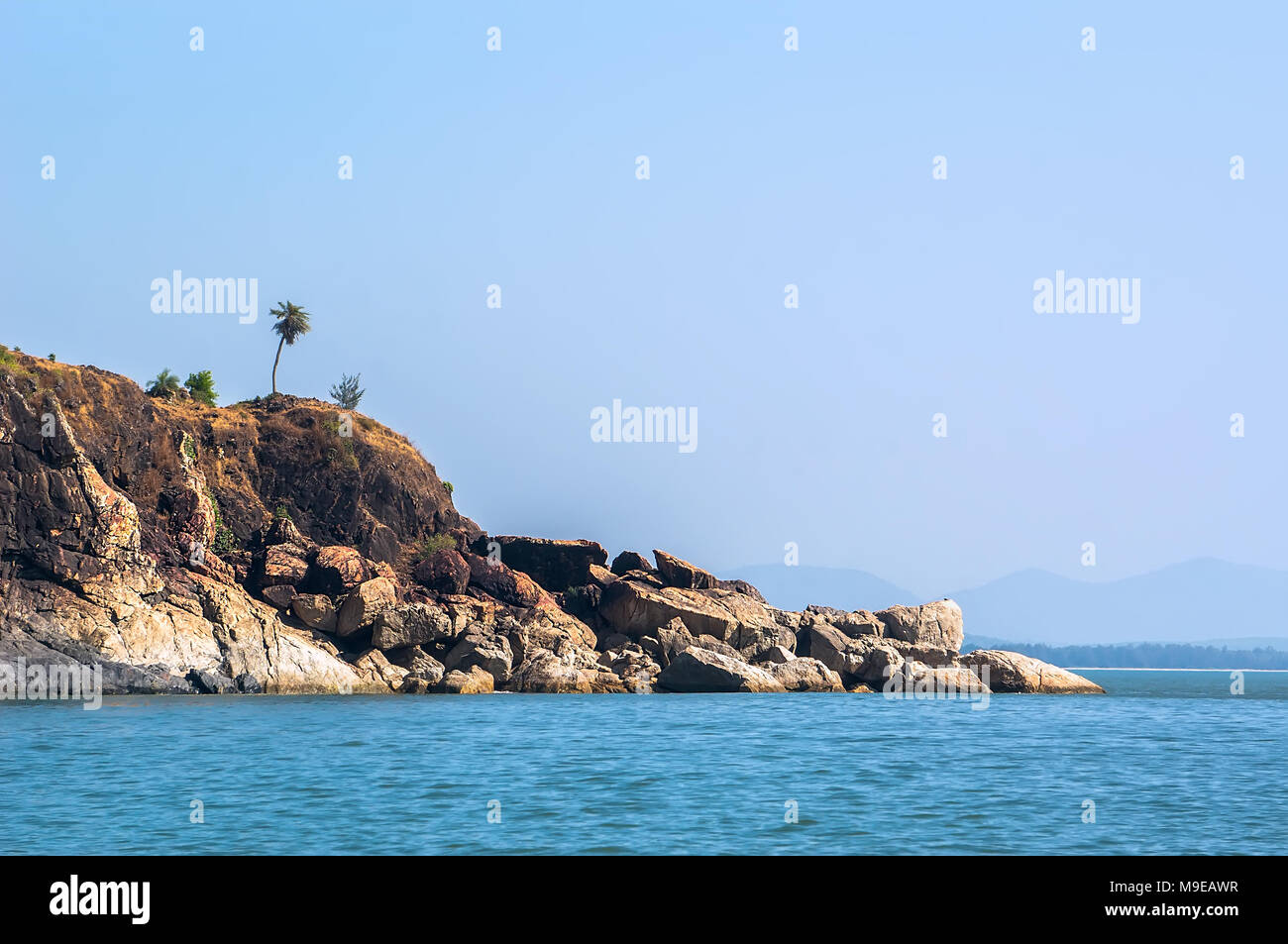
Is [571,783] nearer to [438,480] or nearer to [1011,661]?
[1011,661]

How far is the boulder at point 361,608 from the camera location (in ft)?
223

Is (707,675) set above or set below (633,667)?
below

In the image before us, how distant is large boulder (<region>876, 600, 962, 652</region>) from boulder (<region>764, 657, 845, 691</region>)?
32.2 feet

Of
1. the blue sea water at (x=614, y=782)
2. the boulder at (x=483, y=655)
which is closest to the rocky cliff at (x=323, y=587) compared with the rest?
the boulder at (x=483, y=655)

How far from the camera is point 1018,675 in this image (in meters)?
75.3

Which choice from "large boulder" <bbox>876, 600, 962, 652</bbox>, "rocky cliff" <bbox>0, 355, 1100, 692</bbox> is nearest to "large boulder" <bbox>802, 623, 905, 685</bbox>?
"rocky cliff" <bbox>0, 355, 1100, 692</bbox>

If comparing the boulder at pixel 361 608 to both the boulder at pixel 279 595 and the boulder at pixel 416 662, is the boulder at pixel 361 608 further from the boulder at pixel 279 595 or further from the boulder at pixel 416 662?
the boulder at pixel 279 595

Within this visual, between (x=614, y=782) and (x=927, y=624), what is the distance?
5479 centimetres

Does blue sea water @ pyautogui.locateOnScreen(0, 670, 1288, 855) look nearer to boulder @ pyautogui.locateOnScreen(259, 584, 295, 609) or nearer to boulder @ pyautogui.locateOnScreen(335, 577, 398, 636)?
boulder @ pyautogui.locateOnScreen(335, 577, 398, 636)

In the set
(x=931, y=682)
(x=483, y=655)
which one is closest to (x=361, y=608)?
(x=483, y=655)

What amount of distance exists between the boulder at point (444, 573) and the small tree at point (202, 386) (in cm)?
2327

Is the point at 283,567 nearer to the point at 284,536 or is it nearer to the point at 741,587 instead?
the point at 284,536

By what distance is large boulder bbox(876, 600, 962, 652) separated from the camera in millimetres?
81062
